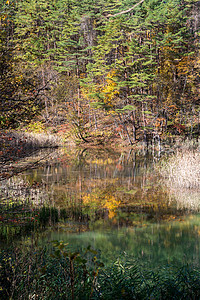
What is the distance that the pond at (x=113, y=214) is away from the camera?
6.10 metres

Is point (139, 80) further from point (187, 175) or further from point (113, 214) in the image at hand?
point (113, 214)

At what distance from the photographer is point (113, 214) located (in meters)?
8.58

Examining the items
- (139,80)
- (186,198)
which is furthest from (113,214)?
(139,80)

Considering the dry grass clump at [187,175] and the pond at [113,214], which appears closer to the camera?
the pond at [113,214]

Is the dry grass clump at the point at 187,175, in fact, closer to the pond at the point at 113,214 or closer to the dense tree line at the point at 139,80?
the pond at the point at 113,214

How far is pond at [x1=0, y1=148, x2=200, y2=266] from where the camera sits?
610 centimetres

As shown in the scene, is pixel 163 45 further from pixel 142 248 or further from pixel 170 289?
pixel 170 289

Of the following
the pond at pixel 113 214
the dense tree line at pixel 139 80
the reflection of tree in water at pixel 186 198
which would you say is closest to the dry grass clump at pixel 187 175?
the reflection of tree in water at pixel 186 198

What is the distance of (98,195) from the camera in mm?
10633

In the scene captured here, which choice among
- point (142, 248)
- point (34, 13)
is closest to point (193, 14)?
point (34, 13)

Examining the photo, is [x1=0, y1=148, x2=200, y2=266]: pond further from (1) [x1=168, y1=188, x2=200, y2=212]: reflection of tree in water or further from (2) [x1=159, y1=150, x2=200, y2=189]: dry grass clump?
(2) [x1=159, y1=150, x2=200, y2=189]: dry grass clump

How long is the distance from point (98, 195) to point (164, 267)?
231 inches

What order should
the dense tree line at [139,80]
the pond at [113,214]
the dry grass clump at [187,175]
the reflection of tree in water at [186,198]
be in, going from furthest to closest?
1. the dense tree line at [139,80]
2. the dry grass clump at [187,175]
3. the reflection of tree in water at [186,198]
4. the pond at [113,214]

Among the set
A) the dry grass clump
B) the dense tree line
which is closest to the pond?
the dry grass clump
